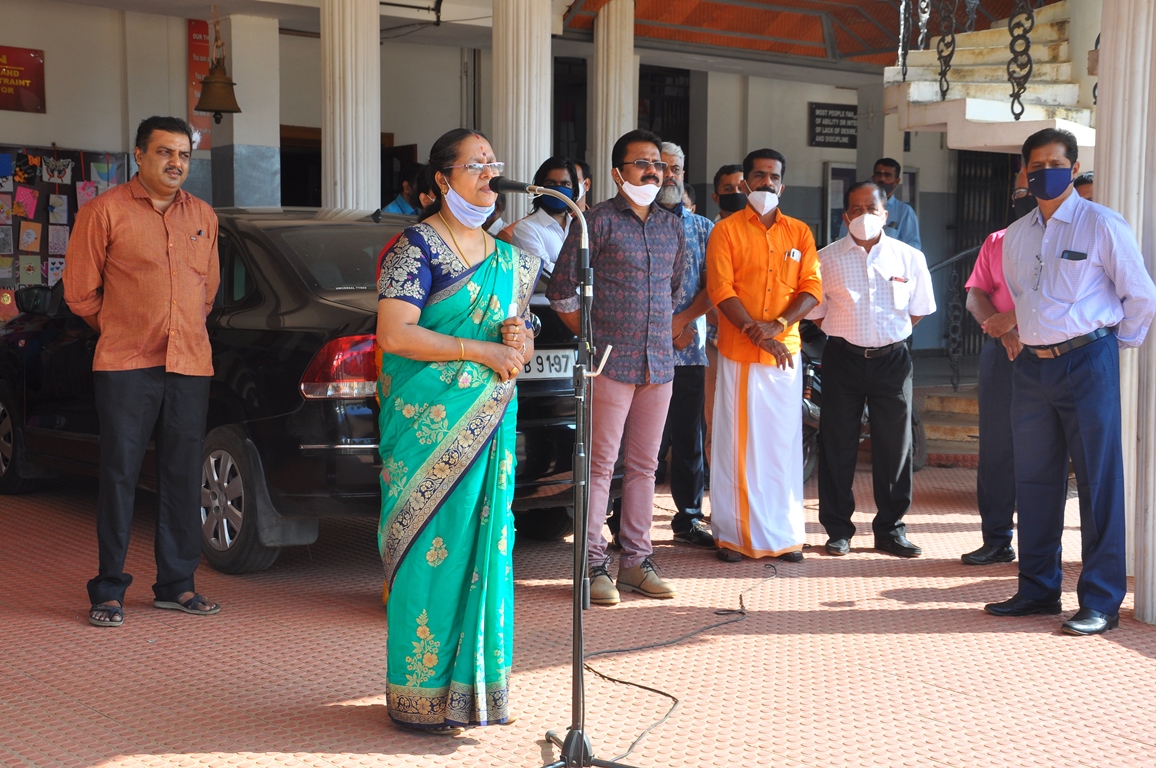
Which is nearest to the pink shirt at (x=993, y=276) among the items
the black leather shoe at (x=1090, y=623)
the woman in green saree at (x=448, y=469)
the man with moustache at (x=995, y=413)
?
the man with moustache at (x=995, y=413)

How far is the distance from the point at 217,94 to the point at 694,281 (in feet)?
19.0

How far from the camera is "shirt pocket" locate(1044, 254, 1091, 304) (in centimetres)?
474

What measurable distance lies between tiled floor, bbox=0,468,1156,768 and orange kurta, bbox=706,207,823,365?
110 centimetres

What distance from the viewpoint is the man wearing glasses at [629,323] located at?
5105 millimetres

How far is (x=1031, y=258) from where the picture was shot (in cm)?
493

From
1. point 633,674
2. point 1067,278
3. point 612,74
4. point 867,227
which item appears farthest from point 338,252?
point 612,74

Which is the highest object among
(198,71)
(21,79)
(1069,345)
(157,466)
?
(198,71)

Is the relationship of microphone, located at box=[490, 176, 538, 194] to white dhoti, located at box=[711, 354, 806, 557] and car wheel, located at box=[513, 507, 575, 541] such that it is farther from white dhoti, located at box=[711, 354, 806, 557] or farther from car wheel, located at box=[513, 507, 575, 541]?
car wheel, located at box=[513, 507, 575, 541]

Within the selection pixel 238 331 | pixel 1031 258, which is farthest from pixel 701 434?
pixel 238 331

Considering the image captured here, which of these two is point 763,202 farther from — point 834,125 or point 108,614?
point 834,125

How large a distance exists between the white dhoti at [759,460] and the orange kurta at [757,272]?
0.13 metres

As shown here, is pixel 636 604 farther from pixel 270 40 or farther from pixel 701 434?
pixel 270 40

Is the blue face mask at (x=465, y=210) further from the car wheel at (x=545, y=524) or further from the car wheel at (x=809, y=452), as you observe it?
the car wheel at (x=809, y=452)

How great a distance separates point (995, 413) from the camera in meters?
5.90
